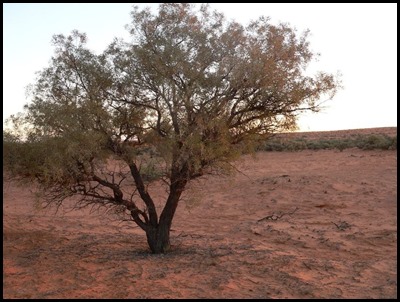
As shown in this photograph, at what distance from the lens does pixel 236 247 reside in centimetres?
1086

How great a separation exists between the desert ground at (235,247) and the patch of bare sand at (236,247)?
0.09ft

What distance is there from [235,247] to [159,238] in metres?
1.82

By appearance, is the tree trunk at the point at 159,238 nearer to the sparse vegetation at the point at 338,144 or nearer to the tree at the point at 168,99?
the tree at the point at 168,99

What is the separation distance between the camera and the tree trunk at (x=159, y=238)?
33.6 ft

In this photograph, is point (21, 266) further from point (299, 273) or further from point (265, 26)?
point (265, 26)

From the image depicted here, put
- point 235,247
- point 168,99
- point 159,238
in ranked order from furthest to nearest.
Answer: point 235,247, point 159,238, point 168,99

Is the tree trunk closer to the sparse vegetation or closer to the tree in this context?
the tree

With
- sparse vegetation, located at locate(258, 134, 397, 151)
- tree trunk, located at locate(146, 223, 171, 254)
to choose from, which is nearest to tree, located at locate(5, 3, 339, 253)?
tree trunk, located at locate(146, 223, 171, 254)

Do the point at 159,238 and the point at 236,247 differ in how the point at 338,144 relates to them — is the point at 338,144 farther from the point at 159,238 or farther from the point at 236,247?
the point at 159,238

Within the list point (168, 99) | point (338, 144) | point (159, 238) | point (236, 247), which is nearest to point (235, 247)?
point (236, 247)

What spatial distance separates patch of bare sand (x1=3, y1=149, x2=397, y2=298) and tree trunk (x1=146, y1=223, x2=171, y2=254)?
0.25 m

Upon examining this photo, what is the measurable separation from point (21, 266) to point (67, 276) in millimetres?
1359

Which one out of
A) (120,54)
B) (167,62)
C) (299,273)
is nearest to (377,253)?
(299,273)

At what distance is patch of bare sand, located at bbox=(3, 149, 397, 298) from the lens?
310 inches
